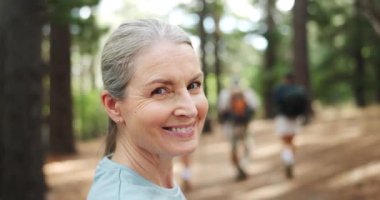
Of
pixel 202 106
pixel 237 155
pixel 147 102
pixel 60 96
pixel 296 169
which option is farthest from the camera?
pixel 60 96

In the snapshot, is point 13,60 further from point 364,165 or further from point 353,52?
point 353,52

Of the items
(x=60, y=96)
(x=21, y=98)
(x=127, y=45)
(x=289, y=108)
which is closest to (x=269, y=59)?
(x=60, y=96)

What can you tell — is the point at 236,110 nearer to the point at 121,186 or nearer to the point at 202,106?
the point at 202,106

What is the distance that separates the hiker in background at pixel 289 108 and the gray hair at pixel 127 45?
33.6 ft

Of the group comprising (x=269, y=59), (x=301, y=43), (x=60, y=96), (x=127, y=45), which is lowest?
(x=269, y=59)

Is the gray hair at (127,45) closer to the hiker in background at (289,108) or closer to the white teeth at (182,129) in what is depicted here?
the white teeth at (182,129)

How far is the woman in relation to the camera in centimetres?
156

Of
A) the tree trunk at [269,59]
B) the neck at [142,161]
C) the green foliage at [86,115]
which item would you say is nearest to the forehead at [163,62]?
the neck at [142,161]

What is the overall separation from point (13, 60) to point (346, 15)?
18.3 metres

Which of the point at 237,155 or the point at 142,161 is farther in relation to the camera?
the point at 237,155

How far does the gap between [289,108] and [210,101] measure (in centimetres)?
277

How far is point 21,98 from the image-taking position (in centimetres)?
755

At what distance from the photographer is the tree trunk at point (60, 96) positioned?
1767 centimetres

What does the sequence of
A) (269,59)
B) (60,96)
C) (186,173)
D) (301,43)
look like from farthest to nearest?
1. (269,59)
2. (301,43)
3. (60,96)
4. (186,173)
